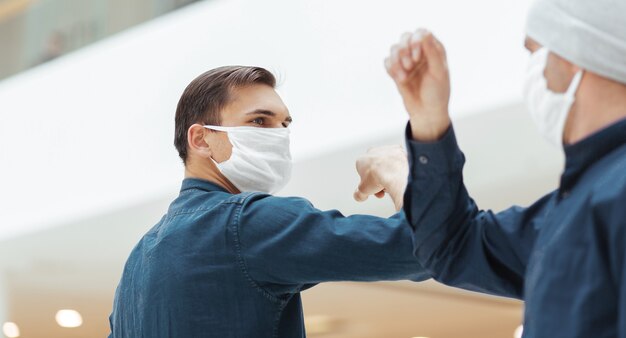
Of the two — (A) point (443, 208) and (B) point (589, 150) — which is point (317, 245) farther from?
(B) point (589, 150)

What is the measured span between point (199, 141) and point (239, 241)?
0.25m

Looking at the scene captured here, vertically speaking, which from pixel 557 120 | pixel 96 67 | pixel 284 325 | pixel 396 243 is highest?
pixel 96 67

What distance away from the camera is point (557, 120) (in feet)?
3.43

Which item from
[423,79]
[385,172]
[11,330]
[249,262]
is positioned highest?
[423,79]

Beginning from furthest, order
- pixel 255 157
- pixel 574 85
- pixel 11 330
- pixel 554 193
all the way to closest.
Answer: pixel 11 330, pixel 255 157, pixel 554 193, pixel 574 85

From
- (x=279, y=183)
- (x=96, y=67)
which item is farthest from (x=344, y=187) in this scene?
(x=279, y=183)

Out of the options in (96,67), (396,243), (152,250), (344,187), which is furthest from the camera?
(96,67)

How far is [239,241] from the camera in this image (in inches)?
58.7

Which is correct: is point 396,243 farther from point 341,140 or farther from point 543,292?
point 341,140

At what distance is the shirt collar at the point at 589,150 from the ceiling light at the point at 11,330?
19.9 feet

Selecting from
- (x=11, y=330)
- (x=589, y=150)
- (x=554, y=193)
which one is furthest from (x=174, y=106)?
(x=11, y=330)

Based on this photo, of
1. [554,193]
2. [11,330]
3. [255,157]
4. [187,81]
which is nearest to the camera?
[554,193]

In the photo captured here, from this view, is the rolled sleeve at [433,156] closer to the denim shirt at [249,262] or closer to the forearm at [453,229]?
the forearm at [453,229]

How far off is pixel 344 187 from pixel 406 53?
2977mm
